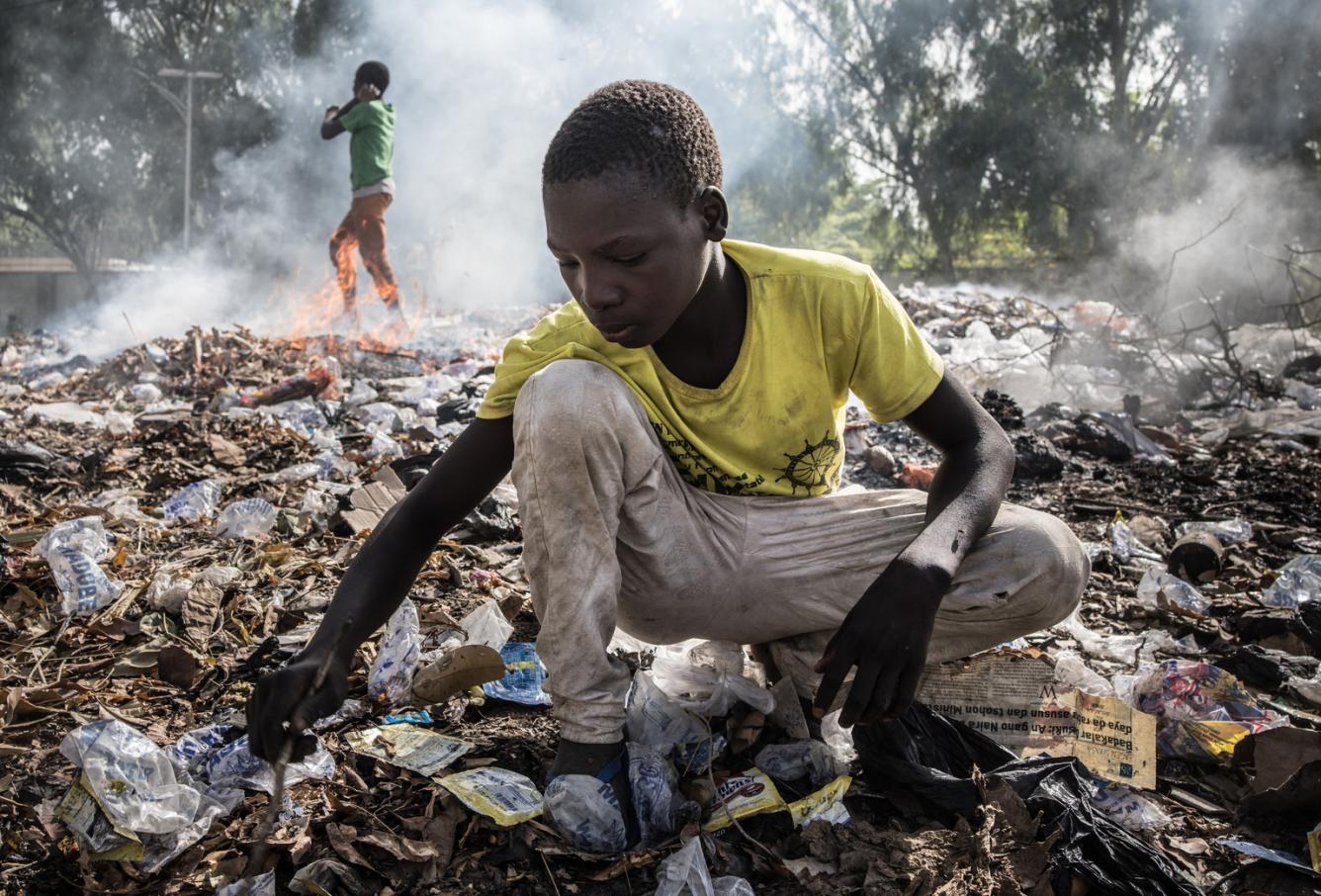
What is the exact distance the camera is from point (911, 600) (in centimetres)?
150

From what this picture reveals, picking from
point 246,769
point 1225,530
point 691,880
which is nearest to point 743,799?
point 691,880

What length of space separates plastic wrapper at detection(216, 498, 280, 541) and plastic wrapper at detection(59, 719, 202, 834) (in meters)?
1.61

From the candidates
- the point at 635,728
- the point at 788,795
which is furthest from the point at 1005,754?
the point at 635,728

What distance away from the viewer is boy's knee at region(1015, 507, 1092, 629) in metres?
1.79

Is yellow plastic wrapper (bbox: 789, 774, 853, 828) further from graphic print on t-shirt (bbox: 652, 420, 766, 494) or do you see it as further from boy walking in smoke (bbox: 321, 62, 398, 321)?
boy walking in smoke (bbox: 321, 62, 398, 321)

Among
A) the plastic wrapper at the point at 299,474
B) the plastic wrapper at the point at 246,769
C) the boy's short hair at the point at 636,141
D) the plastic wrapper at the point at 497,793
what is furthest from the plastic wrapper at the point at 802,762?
the plastic wrapper at the point at 299,474

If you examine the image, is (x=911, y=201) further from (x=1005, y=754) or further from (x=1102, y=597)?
(x=1005, y=754)

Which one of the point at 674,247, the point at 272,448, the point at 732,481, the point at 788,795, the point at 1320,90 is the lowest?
the point at 272,448

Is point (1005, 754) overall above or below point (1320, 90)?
below

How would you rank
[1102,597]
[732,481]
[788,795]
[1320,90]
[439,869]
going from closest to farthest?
[439,869] < [788,795] < [732,481] < [1102,597] < [1320,90]

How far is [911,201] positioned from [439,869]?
729 inches

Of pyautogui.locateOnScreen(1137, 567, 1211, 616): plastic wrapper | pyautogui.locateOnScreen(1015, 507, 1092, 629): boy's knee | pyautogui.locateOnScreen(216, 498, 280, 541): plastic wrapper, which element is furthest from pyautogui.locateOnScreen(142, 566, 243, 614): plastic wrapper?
pyautogui.locateOnScreen(1137, 567, 1211, 616): plastic wrapper

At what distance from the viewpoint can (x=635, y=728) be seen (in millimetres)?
1876

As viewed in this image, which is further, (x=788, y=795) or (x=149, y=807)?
(x=788, y=795)
